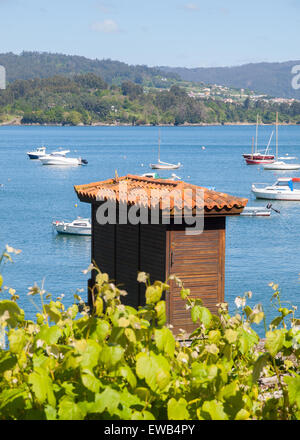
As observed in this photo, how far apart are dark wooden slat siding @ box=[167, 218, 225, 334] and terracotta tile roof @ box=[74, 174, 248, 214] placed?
0.95 feet

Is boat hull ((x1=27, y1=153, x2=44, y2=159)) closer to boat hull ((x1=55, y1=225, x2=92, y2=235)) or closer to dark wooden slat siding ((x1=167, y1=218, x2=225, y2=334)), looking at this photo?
boat hull ((x1=55, y1=225, x2=92, y2=235))

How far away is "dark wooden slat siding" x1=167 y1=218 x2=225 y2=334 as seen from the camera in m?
9.12

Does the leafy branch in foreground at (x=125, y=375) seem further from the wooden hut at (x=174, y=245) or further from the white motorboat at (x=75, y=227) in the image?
the white motorboat at (x=75, y=227)

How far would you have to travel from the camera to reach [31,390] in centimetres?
318

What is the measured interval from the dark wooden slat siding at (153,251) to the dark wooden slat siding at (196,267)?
0.33ft

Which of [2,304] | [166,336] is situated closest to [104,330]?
[166,336]

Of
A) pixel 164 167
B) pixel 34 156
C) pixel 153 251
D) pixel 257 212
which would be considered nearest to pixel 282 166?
pixel 164 167

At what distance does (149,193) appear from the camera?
9672 millimetres

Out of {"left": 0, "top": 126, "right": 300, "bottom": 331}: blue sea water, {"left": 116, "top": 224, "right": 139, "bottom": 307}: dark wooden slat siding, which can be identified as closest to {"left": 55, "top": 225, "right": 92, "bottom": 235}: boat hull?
{"left": 0, "top": 126, "right": 300, "bottom": 331}: blue sea water

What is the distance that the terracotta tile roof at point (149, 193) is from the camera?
9288 millimetres

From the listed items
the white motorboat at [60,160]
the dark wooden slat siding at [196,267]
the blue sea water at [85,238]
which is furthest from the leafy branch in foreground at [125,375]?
the white motorboat at [60,160]

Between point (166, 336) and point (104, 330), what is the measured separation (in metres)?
0.31
